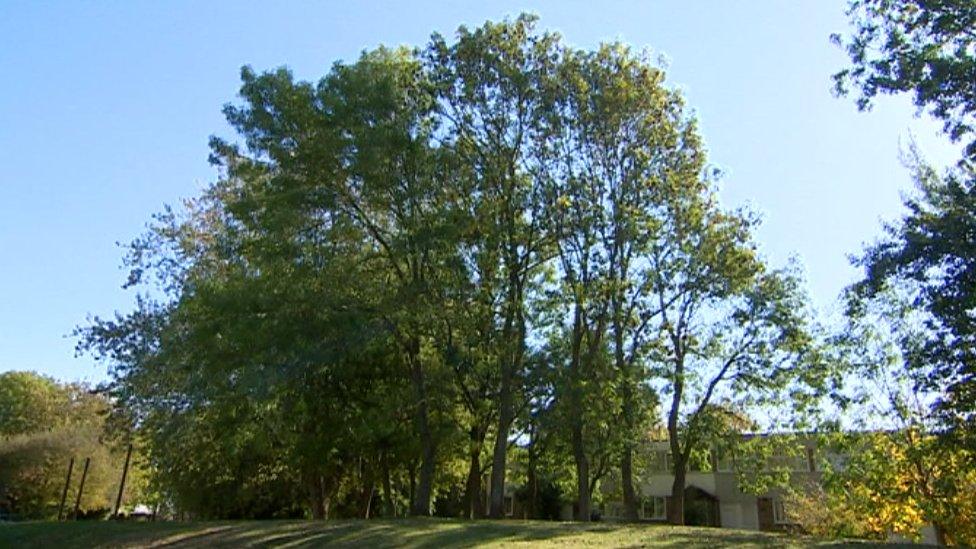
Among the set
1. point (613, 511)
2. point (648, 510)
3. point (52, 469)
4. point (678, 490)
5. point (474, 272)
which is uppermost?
point (474, 272)

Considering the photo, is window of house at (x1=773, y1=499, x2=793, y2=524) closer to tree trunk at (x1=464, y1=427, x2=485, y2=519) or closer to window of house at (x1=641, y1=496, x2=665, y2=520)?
window of house at (x1=641, y1=496, x2=665, y2=520)

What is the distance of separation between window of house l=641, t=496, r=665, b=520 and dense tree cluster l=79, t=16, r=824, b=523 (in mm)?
27216

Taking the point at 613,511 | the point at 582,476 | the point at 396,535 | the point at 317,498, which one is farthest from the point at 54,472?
the point at 396,535

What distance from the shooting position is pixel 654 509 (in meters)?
52.6

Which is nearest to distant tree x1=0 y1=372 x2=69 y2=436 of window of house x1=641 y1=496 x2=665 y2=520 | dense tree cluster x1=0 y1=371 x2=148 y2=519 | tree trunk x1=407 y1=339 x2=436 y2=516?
dense tree cluster x1=0 y1=371 x2=148 y2=519

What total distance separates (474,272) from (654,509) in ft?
110

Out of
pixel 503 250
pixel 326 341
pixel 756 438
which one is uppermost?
pixel 503 250

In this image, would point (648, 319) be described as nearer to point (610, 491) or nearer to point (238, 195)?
point (238, 195)

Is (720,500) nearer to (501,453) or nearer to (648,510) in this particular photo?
(648,510)

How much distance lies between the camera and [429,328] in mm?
23156

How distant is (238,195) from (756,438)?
1983cm

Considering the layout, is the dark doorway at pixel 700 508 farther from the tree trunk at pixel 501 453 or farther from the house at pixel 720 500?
the tree trunk at pixel 501 453

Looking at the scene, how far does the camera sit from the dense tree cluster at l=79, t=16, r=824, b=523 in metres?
22.6

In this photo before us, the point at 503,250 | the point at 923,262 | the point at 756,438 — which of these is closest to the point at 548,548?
the point at 923,262
